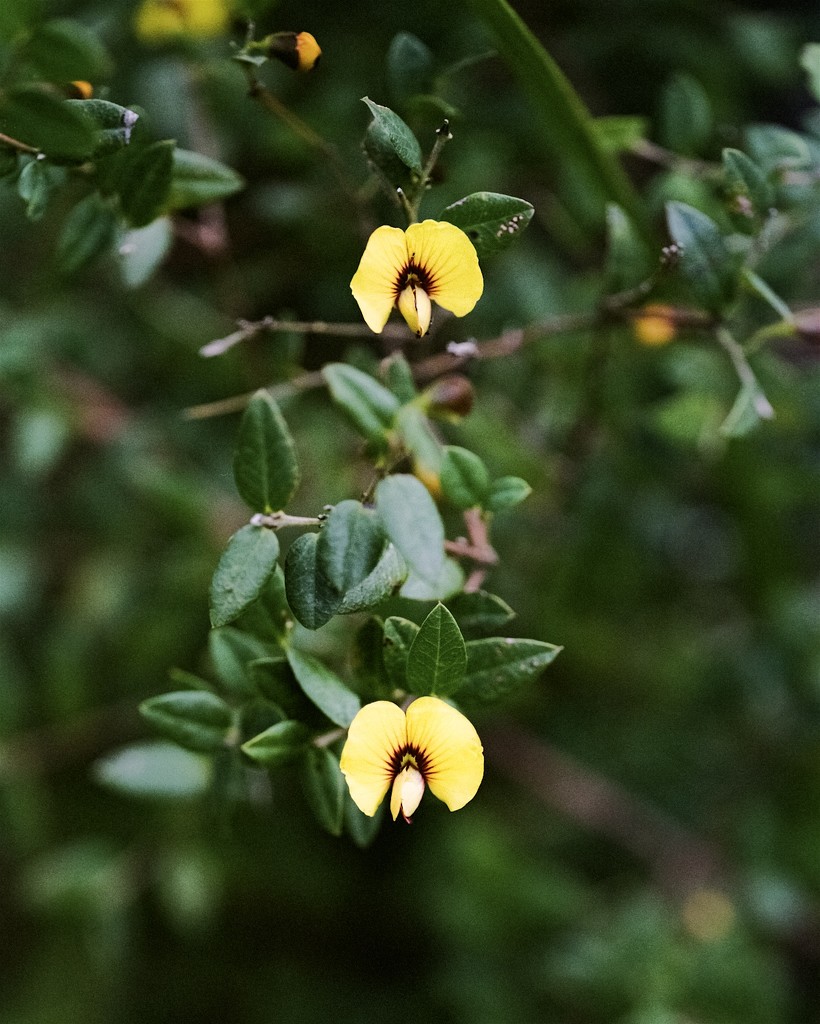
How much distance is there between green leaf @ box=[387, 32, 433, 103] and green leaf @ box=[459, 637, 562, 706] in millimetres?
373

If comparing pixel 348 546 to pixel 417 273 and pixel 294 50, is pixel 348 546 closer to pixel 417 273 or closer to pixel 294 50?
pixel 417 273

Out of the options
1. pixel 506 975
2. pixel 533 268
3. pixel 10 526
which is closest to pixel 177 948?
pixel 506 975

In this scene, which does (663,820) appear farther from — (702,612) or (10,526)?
(10,526)

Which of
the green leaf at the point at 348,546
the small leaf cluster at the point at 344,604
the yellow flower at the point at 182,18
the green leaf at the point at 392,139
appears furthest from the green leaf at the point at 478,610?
the yellow flower at the point at 182,18

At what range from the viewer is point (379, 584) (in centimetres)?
53

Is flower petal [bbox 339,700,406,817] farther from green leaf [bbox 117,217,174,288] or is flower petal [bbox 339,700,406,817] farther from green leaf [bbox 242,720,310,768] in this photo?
green leaf [bbox 117,217,174,288]

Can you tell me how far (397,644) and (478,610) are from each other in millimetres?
77

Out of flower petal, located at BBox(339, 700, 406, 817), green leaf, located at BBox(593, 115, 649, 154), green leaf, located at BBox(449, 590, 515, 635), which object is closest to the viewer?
flower petal, located at BBox(339, 700, 406, 817)

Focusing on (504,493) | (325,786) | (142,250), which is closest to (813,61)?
(504,493)

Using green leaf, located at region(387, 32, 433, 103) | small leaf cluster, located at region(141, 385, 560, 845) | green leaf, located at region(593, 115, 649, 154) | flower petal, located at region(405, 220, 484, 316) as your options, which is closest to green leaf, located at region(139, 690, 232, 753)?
small leaf cluster, located at region(141, 385, 560, 845)

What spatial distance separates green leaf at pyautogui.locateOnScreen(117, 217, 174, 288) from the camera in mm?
713

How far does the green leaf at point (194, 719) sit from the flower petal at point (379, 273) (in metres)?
0.29

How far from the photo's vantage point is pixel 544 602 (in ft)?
4.12

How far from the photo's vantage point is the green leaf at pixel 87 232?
27.6 inches
